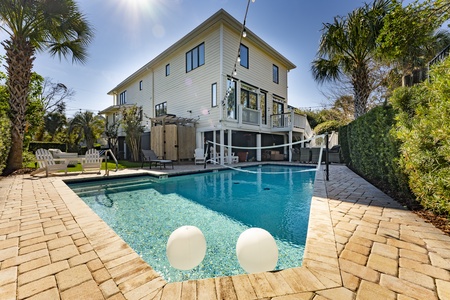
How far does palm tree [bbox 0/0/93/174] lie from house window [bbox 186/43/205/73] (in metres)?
6.06

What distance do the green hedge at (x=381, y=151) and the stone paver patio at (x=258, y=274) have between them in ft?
4.53

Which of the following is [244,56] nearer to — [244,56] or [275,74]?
[244,56]

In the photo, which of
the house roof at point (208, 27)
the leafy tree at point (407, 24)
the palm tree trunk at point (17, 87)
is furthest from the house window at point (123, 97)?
the leafy tree at point (407, 24)

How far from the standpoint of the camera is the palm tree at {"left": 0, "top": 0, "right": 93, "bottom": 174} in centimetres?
788

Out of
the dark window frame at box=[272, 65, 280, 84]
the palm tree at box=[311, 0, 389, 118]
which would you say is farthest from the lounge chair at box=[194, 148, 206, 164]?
the dark window frame at box=[272, 65, 280, 84]

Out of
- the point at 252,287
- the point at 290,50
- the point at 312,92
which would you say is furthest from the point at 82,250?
the point at 312,92

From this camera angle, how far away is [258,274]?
1765mm

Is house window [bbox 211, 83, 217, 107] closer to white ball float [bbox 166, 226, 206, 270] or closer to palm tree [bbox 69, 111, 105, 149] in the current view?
white ball float [bbox 166, 226, 206, 270]

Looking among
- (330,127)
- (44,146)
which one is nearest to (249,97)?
(330,127)

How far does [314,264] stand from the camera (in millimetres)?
1853

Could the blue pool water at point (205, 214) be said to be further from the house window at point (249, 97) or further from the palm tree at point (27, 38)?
the house window at point (249, 97)

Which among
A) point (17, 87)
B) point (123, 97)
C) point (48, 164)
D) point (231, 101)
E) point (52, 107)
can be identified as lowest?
point (48, 164)

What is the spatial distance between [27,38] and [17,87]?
6.96ft

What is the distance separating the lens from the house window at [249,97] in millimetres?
13635
